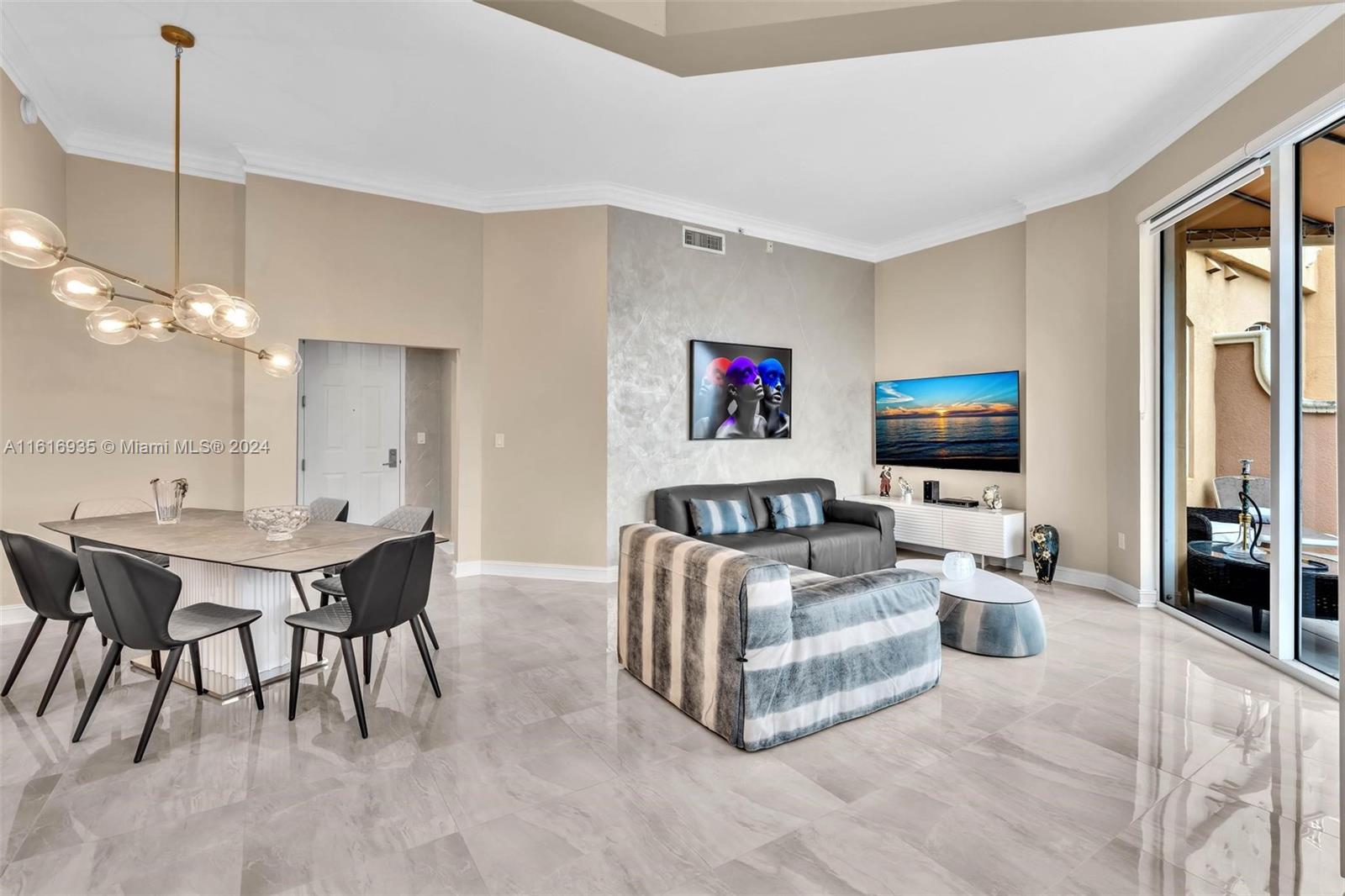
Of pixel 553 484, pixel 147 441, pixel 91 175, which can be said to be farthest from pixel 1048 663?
pixel 91 175

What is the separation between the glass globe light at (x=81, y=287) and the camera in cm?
261

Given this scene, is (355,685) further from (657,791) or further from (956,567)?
(956,567)

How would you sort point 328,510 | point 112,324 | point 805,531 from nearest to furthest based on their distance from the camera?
point 112,324 → point 328,510 → point 805,531

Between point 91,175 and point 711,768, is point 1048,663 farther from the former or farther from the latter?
point 91,175

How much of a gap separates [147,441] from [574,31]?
4.33 m

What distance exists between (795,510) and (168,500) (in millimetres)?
4486

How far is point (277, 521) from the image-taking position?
9.95 feet

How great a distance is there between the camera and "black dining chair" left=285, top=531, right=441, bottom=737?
2.59m

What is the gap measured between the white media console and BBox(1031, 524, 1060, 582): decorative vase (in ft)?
0.84

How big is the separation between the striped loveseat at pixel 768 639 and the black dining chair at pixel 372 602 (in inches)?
40.2

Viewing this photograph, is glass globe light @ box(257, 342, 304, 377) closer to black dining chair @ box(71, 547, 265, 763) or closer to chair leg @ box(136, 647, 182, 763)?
black dining chair @ box(71, 547, 265, 763)

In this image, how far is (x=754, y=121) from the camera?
4109 millimetres

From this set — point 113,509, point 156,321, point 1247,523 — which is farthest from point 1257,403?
point 113,509

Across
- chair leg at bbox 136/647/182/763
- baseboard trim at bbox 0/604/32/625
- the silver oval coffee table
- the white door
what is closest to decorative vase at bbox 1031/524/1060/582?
the silver oval coffee table
